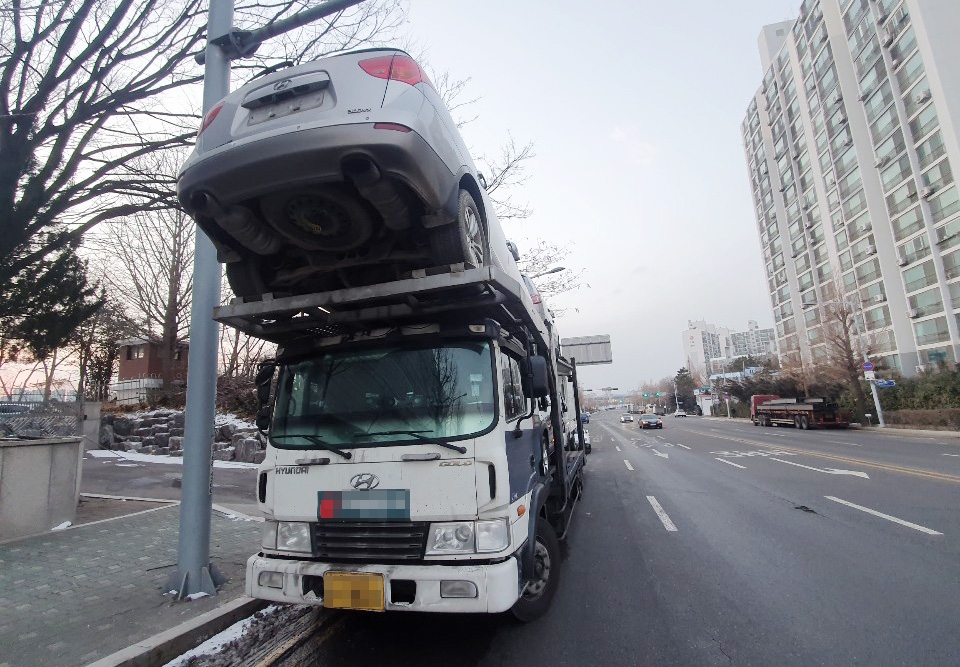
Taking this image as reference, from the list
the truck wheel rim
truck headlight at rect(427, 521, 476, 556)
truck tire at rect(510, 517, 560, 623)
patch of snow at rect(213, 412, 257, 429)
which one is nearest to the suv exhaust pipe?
truck headlight at rect(427, 521, 476, 556)

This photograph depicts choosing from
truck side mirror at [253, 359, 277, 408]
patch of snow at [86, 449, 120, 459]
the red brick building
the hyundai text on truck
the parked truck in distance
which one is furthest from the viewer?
the red brick building

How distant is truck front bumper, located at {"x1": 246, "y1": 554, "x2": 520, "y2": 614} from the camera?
112 inches

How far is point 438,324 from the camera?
3.63m

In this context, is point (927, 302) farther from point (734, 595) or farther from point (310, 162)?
point (310, 162)

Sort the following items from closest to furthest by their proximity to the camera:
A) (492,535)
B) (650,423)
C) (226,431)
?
1. (492,535)
2. (226,431)
3. (650,423)

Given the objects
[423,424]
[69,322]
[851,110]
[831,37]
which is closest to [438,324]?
[423,424]

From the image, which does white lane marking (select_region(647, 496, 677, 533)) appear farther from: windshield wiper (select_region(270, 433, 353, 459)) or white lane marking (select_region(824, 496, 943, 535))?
windshield wiper (select_region(270, 433, 353, 459))

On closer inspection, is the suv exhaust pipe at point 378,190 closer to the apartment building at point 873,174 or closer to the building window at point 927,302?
the apartment building at point 873,174

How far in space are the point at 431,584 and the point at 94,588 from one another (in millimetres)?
3807

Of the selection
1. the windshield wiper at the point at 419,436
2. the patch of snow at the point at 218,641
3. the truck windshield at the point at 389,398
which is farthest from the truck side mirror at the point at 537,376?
the patch of snow at the point at 218,641

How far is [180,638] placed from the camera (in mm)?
3549

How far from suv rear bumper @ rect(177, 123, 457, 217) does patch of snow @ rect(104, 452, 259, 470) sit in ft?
37.5

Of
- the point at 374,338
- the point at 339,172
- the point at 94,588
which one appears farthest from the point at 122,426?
the point at 339,172

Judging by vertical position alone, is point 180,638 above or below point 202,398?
below
